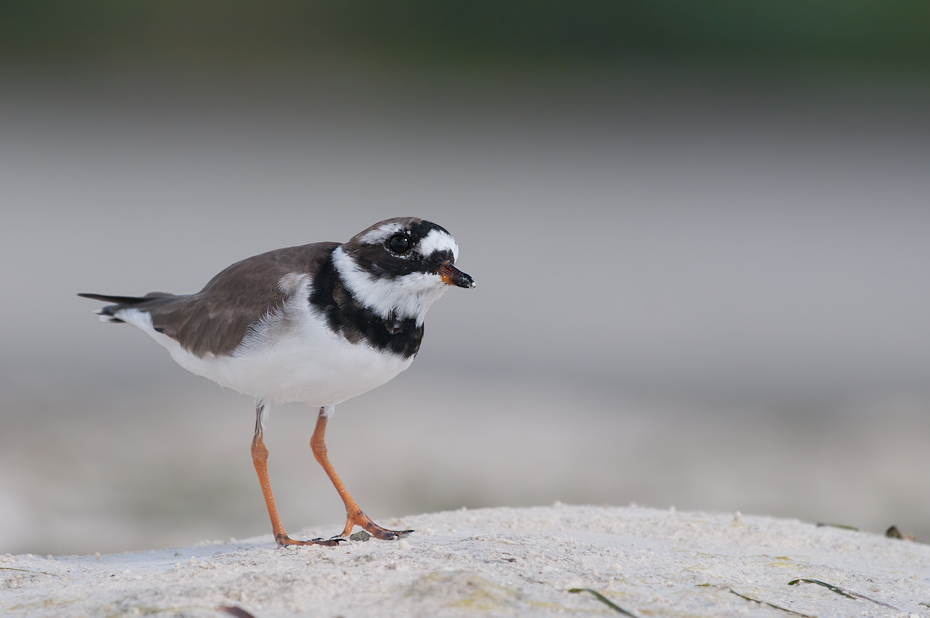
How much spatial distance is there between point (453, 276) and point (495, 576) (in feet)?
4.88

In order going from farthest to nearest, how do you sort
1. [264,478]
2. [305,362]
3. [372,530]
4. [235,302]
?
[264,478] < [235,302] < [372,530] < [305,362]

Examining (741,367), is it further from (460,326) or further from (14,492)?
(14,492)

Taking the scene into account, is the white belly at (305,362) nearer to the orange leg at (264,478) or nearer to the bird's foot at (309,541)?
the orange leg at (264,478)

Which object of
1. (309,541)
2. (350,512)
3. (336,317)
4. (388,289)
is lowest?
(309,541)

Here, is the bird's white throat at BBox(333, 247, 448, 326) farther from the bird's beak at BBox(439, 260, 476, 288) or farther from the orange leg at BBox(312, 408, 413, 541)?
the orange leg at BBox(312, 408, 413, 541)

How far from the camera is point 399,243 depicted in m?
4.47

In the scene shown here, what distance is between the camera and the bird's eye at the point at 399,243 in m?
4.47

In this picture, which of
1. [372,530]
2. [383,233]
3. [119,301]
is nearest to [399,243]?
[383,233]

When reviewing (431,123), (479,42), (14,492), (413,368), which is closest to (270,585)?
(14,492)

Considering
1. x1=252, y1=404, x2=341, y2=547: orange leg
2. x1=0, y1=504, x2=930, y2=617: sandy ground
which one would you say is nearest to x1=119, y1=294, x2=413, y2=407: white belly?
x1=252, y1=404, x2=341, y2=547: orange leg

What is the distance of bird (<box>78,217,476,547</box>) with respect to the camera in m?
4.38

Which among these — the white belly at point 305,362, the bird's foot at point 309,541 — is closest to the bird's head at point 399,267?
the white belly at point 305,362

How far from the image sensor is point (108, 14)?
22.9 m

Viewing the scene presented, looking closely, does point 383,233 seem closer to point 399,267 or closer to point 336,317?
point 399,267
